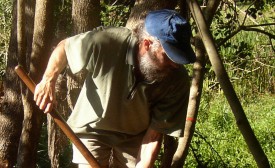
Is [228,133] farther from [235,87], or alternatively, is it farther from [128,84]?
[128,84]

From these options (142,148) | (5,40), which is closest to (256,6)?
(142,148)

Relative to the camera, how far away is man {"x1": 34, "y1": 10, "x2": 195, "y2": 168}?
303 cm

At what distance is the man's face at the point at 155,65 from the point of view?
10.0 ft

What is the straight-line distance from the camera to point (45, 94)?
3076mm

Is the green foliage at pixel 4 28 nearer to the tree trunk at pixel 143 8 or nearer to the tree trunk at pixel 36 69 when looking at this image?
the tree trunk at pixel 36 69

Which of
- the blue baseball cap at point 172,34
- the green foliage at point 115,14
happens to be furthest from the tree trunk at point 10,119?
the blue baseball cap at point 172,34

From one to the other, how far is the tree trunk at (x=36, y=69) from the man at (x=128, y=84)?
4.97ft

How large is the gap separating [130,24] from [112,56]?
70cm

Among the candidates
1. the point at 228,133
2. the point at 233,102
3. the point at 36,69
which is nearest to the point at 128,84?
the point at 233,102

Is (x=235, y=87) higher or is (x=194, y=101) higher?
(x=194, y=101)

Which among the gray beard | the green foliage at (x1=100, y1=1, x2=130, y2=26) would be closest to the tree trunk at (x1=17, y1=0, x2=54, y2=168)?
the green foliage at (x1=100, y1=1, x2=130, y2=26)

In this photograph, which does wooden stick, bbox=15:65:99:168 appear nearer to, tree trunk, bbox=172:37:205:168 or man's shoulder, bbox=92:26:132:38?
man's shoulder, bbox=92:26:132:38

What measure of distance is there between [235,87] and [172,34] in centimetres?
653

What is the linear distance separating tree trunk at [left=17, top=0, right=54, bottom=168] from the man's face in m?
1.94
